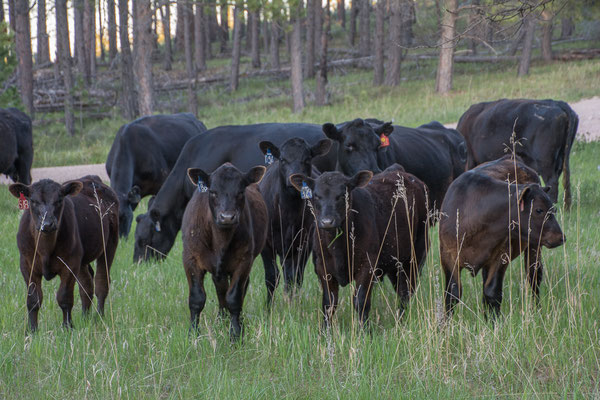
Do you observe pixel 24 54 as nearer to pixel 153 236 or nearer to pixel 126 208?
pixel 126 208

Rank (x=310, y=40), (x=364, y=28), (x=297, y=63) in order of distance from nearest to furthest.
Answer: (x=297, y=63)
(x=310, y=40)
(x=364, y=28)

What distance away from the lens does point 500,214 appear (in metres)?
6.06

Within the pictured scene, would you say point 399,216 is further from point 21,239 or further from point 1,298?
point 1,298

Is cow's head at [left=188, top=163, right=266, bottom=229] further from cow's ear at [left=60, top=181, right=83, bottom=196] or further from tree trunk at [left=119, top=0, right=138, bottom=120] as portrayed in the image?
tree trunk at [left=119, top=0, right=138, bottom=120]

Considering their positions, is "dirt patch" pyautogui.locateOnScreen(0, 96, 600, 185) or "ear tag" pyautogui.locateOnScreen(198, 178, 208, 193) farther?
"dirt patch" pyautogui.locateOnScreen(0, 96, 600, 185)

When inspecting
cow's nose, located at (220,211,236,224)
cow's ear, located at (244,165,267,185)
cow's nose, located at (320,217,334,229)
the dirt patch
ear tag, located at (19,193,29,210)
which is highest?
cow's ear, located at (244,165,267,185)

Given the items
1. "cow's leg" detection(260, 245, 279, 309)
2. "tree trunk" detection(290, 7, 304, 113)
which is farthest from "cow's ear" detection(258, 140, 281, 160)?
"tree trunk" detection(290, 7, 304, 113)

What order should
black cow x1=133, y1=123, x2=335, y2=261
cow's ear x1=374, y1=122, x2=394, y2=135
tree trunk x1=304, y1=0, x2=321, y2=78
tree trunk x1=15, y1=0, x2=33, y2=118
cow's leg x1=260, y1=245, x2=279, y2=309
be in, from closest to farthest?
cow's leg x1=260, y1=245, x2=279, y2=309 → cow's ear x1=374, y1=122, x2=394, y2=135 → black cow x1=133, y1=123, x2=335, y2=261 → tree trunk x1=15, y1=0, x2=33, y2=118 → tree trunk x1=304, y1=0, x2=321, y2=78

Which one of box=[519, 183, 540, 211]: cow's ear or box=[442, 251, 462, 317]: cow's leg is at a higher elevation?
box=[519, 183, 540, 211]: cow's ear

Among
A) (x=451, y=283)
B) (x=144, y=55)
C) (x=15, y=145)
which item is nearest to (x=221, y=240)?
(x=451, y=283)

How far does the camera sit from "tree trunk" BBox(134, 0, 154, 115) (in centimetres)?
2291

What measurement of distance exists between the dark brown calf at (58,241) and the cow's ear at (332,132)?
3121mm

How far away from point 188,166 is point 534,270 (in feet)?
16.7

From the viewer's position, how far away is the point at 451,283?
6.26 meters
